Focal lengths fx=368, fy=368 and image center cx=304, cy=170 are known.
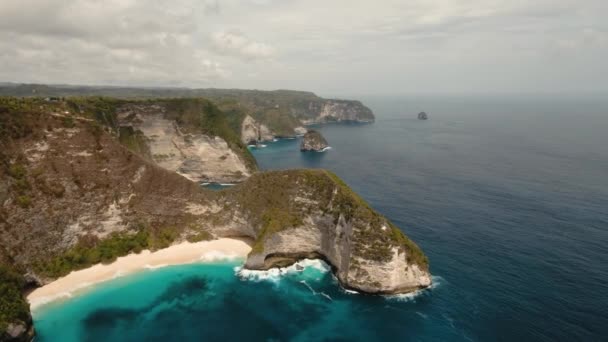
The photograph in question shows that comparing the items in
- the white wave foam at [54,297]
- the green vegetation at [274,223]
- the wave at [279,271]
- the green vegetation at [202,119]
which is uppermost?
the green vegetation at [202,119]

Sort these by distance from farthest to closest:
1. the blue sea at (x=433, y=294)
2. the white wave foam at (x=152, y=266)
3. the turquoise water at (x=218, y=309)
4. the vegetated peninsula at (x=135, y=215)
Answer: the white wave foam at (x=152, y=266)
the vegetated peninsula at (x=135, y=215)
the turquoise water at (x=218, y=309)
the blue sea at (x=433, y=294)

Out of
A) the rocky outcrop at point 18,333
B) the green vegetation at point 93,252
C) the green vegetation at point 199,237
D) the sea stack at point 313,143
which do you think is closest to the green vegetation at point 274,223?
the green vegetation at point 199,237

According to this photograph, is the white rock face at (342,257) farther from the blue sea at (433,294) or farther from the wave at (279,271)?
the blue sea at (433,294)

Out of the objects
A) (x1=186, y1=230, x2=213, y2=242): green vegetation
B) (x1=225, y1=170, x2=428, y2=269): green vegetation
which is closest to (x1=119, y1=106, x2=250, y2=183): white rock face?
(x1=225, y1=170, x2=428, y2=269): green vegetation

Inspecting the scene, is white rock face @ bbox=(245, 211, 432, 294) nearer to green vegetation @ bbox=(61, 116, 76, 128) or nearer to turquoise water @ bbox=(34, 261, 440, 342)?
turquoise water @ bbox=(34, 261, 440, 342)

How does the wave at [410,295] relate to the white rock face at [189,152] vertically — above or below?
below

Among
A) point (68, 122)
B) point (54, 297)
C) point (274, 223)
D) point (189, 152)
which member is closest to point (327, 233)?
point (274, 223)
